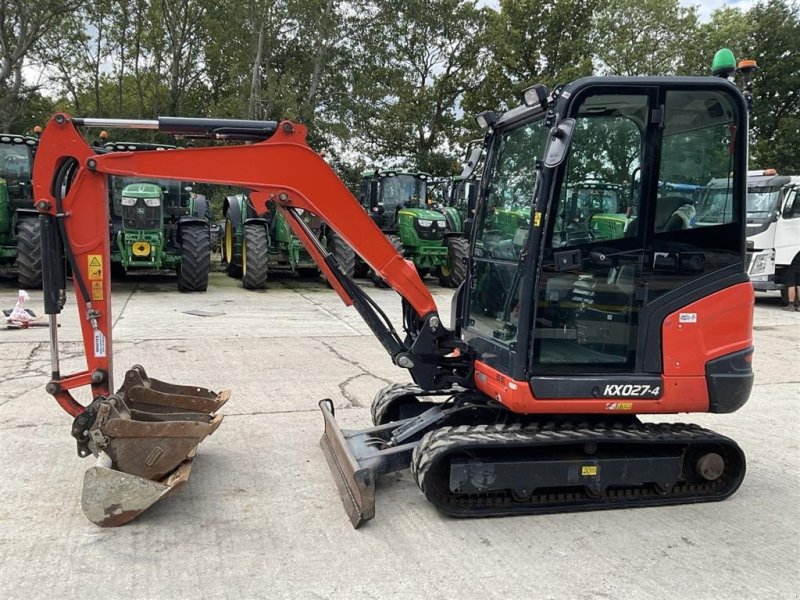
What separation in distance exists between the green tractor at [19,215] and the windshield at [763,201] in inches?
588

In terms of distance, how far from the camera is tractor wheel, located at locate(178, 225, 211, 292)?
42.3ft

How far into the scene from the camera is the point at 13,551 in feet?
10.5

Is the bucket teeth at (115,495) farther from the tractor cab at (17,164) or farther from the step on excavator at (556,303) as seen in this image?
the tractor cab at (17,164)

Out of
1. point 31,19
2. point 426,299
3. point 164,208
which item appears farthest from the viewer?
point 31,19

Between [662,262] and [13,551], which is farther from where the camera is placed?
→ [662,262]

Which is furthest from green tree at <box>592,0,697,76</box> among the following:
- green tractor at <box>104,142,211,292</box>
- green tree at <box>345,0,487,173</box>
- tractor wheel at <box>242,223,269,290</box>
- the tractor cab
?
the tractor cab

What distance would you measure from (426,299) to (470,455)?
3.26 ft

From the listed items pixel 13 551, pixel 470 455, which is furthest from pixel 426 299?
pixel 13 551

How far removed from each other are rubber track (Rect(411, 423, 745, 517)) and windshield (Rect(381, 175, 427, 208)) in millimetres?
13081

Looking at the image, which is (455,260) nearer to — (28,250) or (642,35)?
(28,250)

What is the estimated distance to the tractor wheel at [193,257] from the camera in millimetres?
12891

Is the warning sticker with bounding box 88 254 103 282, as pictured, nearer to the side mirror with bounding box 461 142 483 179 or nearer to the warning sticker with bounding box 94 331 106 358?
the warning sticker with bounding box 94 331 106 358

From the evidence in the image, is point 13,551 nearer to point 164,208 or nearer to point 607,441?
point 607,441

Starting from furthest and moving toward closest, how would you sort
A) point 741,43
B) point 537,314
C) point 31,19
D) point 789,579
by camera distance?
1. point 741,43
2. point 31,19
3. point 537,314
4. point 789,579
